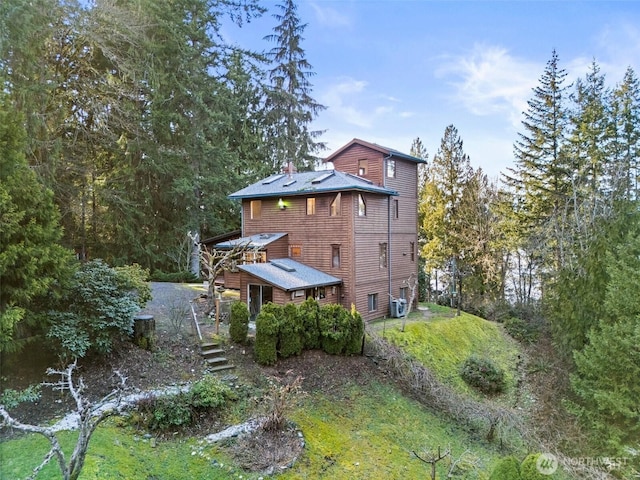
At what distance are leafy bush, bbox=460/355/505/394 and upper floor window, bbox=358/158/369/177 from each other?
9472 millimetres

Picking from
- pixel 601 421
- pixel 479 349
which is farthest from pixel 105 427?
pixel 479 349

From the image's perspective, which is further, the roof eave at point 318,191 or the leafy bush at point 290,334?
the roof eave at point 318,191

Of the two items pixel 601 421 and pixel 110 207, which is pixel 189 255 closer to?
pixel 110 207

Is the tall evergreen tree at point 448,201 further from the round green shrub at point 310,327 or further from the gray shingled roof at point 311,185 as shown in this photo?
the round green shrub at point 310,327

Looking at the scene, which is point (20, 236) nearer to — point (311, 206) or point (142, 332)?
point (142, 332)

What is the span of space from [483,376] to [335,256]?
7240 mm

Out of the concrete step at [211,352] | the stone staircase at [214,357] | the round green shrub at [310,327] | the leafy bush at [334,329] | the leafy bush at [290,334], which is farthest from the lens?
the leafy bush at [334,329]

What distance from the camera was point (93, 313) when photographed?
8.30 metres

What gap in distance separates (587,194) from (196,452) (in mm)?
18336

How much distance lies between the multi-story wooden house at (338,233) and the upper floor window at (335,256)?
0.14 ft

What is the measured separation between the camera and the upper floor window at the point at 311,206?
1623 centimetres

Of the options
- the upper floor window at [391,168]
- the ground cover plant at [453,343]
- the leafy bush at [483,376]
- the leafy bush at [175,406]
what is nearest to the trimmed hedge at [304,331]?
the ground cover plant at [453,343]

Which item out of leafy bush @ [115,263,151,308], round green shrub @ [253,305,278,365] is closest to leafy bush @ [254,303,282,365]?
round green shrub @ [253,305,278,365]

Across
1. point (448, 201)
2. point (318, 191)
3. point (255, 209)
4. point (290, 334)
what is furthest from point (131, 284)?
point (448, 201)
